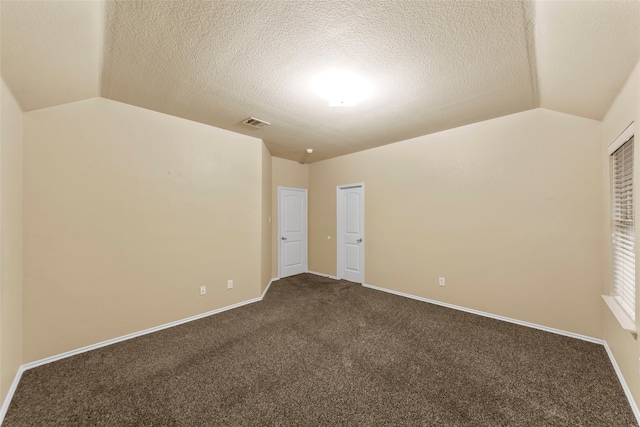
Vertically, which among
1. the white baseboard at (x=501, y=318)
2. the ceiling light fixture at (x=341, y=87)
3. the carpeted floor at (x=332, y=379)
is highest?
the ceiling light fixture at (x=341, y=87)

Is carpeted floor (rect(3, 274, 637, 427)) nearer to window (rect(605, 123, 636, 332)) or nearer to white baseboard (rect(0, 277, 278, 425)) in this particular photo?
white baseboard (rect(0, 277, 278, 425))

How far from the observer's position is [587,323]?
252 cm

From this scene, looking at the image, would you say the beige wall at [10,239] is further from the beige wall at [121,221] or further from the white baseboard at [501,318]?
the white baseboard at [501,318]

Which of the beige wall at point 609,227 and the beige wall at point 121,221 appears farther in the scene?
the beige wall at point 121,221

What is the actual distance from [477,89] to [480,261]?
2.15 m

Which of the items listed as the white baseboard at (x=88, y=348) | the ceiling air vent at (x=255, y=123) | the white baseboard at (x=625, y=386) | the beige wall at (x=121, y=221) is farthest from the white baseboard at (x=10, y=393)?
the white baseboard at (x=625, y=386)

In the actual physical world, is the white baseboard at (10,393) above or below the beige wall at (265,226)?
below

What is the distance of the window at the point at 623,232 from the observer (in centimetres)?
192

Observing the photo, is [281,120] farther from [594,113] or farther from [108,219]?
[594,113]

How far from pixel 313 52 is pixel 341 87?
0.51 metres

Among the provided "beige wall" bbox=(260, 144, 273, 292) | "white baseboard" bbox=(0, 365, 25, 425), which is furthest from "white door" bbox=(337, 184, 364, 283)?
"white baseboard" bbox=(0, 365, 25, 425)

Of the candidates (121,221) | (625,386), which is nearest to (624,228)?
(625,386)

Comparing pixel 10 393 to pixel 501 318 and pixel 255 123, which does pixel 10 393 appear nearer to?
pixel 255 123

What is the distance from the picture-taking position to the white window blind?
197 cm
